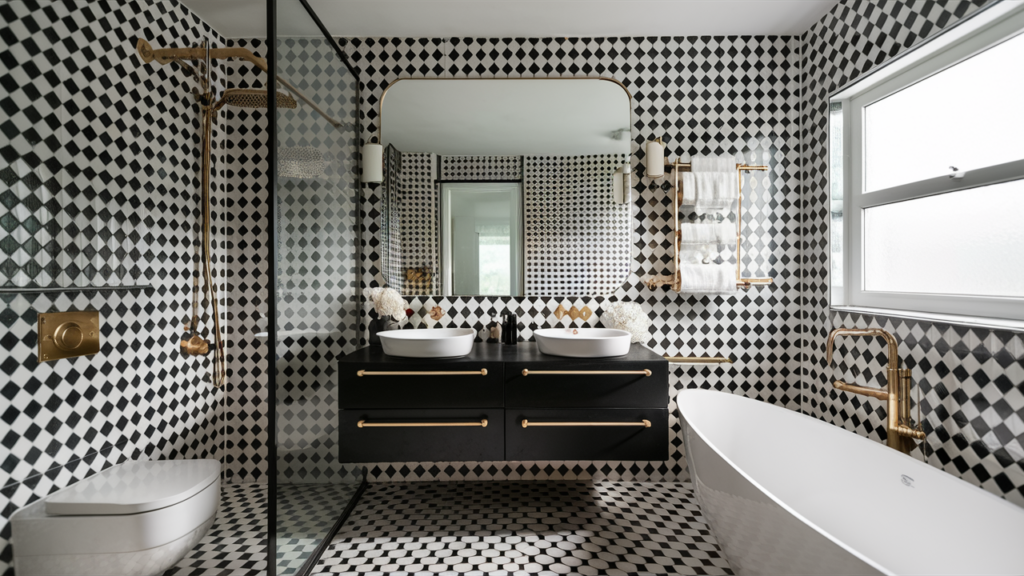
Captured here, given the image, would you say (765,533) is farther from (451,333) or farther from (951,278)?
(451,333)

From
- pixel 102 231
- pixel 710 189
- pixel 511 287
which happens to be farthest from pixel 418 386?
pixel 710 189

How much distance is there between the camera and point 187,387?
233 cm

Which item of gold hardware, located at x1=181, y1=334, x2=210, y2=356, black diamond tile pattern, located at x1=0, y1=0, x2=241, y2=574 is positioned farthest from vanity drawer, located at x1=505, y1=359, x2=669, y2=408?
black diamond tile pattern, located at x1=0, y1=0, x2=241, y2=574

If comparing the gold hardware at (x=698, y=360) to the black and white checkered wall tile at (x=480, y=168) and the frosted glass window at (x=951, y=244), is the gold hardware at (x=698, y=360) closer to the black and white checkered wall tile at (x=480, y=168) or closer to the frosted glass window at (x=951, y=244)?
the frosted glass window at (x=951, y=244)

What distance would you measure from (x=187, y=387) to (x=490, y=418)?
1.62 m

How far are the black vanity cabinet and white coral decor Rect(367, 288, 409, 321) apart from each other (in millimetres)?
413

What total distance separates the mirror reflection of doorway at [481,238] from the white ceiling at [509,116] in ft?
0.81

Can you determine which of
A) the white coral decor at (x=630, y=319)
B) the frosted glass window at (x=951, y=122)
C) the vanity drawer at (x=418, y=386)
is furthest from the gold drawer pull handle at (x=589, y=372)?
the frosted glass window at (x=951, y=122)

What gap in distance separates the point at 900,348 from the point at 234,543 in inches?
120

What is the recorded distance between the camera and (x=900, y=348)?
6.26 feet

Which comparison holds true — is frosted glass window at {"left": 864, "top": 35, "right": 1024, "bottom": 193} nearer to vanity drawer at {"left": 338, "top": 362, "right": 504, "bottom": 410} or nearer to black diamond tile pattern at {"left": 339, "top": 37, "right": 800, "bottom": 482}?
black diamond tile pattern at {"left": 339, "top": 37, "right": 800, "bottom": 482}

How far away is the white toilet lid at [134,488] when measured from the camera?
1.51 meters

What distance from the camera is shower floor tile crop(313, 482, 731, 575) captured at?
6.07ft

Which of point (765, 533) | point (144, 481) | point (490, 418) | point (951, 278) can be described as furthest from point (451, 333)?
point (951, 278)
